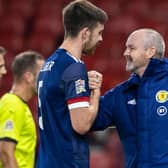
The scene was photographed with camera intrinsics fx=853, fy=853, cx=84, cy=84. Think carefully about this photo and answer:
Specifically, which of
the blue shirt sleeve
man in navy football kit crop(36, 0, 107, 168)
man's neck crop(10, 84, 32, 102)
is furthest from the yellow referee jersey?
man in navy football kit crop(36, 0, 107, 168)

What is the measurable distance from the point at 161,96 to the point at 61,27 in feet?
18.8

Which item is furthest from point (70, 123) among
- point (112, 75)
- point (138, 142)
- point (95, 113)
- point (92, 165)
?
point (112, 75)

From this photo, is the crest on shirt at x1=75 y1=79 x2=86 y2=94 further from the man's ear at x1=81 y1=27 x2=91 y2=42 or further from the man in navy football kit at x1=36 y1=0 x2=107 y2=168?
the man's ear at x1=81 y1=27 x2=91 y2=42

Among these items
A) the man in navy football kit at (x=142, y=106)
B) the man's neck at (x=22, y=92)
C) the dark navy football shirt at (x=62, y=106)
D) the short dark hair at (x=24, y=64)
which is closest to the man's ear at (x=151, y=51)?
the man in navy football kit at (x=142, y=106)

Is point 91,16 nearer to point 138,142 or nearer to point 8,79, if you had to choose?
point 138,142

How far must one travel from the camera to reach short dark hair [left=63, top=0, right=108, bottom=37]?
4.42 meters

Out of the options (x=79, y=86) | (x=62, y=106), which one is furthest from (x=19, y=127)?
(x=79, y=86)

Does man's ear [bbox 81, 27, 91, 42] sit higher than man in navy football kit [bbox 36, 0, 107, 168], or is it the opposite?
man's ear [bbox 81, 27, 91, 42]

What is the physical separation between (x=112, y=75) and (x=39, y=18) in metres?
1.50

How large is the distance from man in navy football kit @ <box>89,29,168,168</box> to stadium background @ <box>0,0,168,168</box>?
4419 millimetres

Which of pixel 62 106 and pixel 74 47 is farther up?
pixel 74 47

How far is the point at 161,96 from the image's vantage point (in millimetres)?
4582

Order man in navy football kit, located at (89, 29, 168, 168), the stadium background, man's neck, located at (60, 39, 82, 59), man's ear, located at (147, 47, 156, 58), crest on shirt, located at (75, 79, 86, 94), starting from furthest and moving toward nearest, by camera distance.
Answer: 1. the stadium background
2. man's ear, located at (147, 47, 156, 58)
3. man in navy football kit, located at (89, 29, 168, 168)
4. man's neck, located at (60, 39, 82, 59)
5. crest on shirt, located at (75, 79, 86, 94)

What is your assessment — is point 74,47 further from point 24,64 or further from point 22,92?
point 24,64
